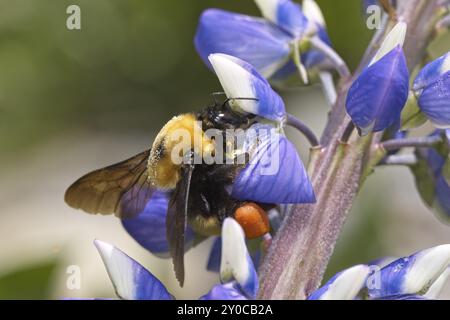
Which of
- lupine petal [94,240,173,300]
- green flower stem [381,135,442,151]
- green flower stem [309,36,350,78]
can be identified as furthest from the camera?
green flower stem [309,36,350,78]

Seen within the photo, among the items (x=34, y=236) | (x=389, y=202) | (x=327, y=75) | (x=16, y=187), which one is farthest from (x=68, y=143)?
(x=327, y=75)

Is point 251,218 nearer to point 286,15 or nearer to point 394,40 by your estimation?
point 394,40

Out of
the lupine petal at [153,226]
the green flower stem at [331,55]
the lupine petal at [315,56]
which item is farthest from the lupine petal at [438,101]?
the lupine petal at [153,226]

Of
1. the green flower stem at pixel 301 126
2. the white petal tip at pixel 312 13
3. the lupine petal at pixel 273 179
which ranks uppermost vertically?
the white petal tip at pixel 312 13

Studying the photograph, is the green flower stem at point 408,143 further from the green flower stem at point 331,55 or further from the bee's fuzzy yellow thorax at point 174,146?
the bee's fuzzy yellow thorax at point 174,146

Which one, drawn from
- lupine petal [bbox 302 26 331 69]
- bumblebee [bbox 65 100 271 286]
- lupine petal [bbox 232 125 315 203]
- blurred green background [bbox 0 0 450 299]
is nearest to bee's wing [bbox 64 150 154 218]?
bumblebee [bbox 65 100 271 286]

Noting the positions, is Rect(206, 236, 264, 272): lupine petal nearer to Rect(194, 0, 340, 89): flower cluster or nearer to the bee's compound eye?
the bee's compound eye
